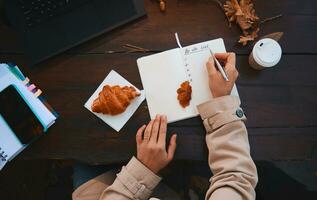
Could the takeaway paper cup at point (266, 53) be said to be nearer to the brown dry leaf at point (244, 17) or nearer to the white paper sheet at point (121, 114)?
the brown dry leaf at point (244, 17)

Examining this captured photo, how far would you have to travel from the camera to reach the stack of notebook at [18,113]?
0.85m

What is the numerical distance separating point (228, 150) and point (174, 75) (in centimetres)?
25

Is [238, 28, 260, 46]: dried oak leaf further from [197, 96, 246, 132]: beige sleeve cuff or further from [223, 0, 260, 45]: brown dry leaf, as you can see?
[197, 96, 246, 132]: beige sleeve cuff

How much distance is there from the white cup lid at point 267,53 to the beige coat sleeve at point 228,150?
126 millimetres

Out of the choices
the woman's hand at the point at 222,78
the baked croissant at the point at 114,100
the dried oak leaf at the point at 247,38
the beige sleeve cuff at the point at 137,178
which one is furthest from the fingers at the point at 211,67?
the beige sleeve cuff at the point at 137,178

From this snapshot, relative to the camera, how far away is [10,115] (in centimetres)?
86

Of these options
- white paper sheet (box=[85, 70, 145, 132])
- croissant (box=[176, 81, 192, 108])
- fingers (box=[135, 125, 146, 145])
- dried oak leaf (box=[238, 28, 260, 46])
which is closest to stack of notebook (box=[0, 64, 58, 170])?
A: white paper sheet (box=[85, 70, 145, 132])

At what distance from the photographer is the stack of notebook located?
852mm

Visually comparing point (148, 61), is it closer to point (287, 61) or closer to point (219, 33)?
point (219, 33)

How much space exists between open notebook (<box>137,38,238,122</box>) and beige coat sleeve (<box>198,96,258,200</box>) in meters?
0.05

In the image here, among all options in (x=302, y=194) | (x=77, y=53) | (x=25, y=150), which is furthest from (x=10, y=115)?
(x=302, y=194)

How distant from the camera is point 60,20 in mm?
899

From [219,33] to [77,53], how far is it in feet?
1.34

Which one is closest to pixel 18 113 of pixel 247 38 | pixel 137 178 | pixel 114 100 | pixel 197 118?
pixel 114 100
